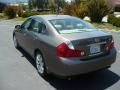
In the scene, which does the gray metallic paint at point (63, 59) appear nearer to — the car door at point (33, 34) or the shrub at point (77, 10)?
the car door at point (33, 34)

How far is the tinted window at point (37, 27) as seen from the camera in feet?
20.5

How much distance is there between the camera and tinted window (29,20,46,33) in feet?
20.5

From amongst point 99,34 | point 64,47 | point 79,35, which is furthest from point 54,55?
point 99,34

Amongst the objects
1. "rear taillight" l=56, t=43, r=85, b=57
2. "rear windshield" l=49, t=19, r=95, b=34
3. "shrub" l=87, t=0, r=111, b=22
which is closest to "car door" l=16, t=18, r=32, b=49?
"rear windshield" l=49, t=19, r=95, b=34

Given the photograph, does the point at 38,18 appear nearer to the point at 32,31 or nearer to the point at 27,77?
the point at 32,31

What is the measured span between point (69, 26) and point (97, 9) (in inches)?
590

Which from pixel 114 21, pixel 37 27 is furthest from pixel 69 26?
pixel 114 21

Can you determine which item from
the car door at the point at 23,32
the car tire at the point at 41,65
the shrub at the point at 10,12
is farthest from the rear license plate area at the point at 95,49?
the shrub at the point at 10,12

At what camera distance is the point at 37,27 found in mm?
6664

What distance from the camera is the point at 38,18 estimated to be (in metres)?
6.85

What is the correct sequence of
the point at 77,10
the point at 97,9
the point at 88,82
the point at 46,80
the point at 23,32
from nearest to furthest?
the point at 88,82
the point at 46,80
the point at 23,32
the point at 97,9
the point at 77,10

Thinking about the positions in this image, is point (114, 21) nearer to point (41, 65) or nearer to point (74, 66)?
point (41, 65)

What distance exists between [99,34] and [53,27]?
1.11 metres

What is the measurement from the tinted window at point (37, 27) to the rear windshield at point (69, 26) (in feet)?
0.88
